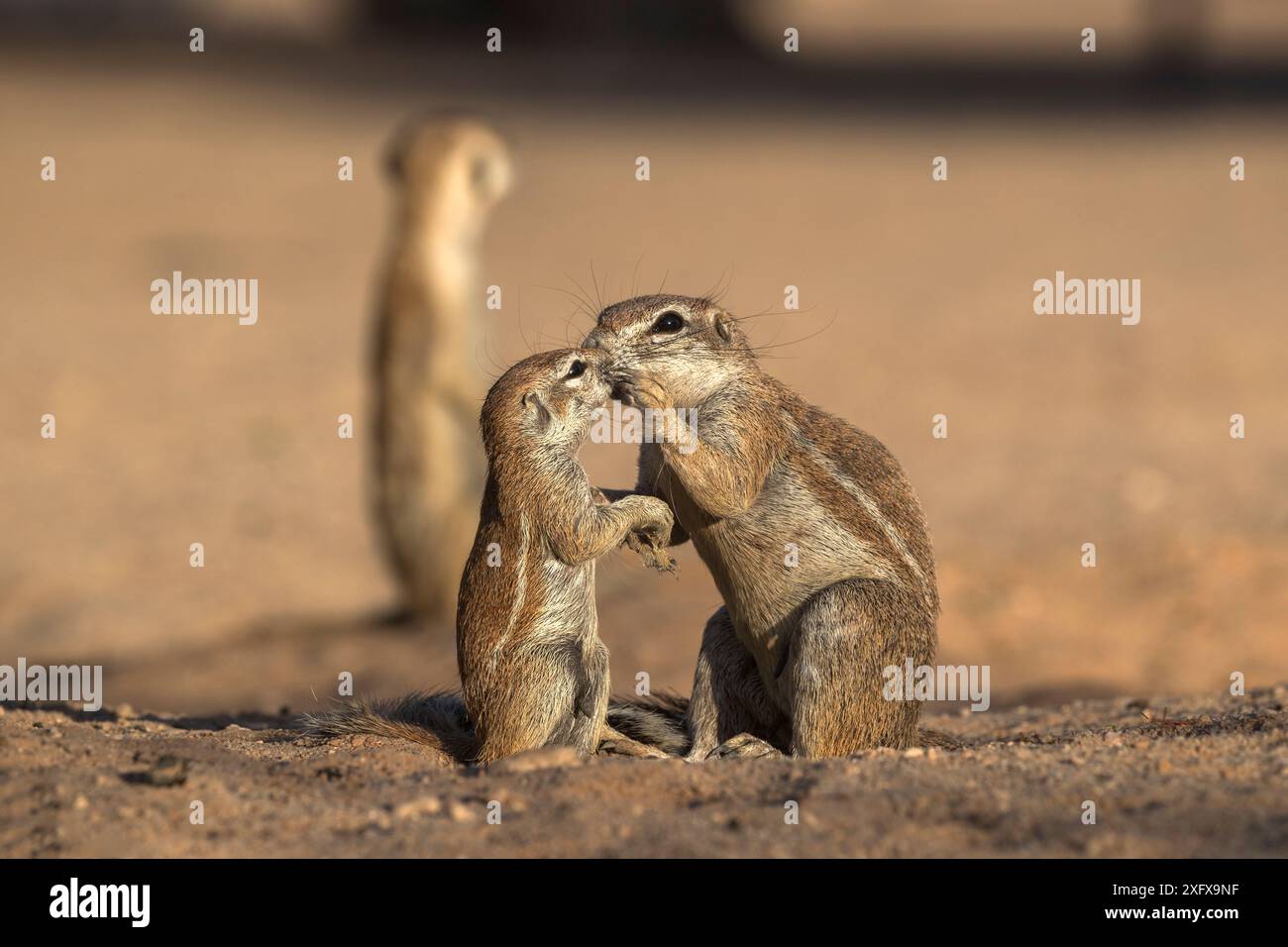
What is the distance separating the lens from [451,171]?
1156 cm

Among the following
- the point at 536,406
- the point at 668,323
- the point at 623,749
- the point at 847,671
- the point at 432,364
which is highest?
the point at 432,364

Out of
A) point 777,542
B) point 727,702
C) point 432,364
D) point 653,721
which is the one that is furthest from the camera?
point 432,364

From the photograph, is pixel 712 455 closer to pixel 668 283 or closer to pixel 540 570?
pixel 540 570

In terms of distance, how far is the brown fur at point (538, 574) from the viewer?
568cm

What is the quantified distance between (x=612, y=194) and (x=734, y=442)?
A: 1966cm

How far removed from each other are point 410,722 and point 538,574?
36.9 inches

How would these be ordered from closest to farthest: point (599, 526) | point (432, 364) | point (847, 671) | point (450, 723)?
point (847, 671), point (599, 526), point (450, 723), point (432, 364)

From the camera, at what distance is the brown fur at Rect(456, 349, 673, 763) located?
5684mm

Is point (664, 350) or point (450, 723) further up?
point (664, 350)

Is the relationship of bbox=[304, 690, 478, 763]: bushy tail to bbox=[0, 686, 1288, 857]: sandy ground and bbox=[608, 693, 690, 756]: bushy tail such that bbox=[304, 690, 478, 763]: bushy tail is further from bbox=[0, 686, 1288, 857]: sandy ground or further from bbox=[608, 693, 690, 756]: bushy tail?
bbox=[608, 693, 690, 756]: bushy tail

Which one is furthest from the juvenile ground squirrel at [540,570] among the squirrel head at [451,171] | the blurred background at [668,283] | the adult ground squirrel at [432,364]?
the squirrel head at [451,171]

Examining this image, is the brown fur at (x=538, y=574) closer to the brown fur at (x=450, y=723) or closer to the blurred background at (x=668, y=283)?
the brown fur at (x=450, y=723)

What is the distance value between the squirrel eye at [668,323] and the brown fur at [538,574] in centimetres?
29

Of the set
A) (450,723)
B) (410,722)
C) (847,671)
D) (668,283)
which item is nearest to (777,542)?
(847,671)
